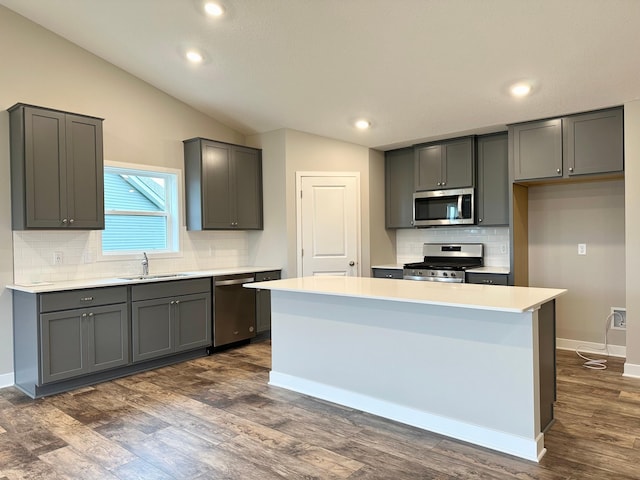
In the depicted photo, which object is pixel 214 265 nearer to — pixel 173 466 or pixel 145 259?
pixel 145 259

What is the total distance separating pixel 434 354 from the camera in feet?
9.36

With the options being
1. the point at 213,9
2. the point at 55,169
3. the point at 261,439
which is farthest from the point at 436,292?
the point at 55,169

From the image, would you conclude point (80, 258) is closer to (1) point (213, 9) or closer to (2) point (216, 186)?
(2) point (216, 186)

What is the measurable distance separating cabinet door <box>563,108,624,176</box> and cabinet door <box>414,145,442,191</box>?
55.2 inches

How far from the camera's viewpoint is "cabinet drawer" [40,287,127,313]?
3.49 m

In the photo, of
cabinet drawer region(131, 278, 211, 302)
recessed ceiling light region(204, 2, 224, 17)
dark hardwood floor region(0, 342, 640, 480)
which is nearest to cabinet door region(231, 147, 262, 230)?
cabinet drawer region(131, 278, 211, 302)

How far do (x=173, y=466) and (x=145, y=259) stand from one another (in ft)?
8.37

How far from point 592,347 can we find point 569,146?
81.9 inches

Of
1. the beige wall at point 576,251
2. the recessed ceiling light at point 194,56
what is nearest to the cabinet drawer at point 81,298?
the recessed ceiling light at point 194,56

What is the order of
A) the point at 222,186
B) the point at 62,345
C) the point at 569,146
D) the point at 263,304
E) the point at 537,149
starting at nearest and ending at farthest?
the point at 62,345, the point at 569,146, the point at 537,149, the point at 222,186, the point at 263,304

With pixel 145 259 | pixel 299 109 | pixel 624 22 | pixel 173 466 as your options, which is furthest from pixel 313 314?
pixel 624 22

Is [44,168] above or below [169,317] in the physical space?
above

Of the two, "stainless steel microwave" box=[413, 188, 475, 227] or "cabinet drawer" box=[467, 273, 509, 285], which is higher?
"stainless steel microwave" box=[413, 188, 475, 227]

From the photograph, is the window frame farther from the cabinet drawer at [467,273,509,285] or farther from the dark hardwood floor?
the cabinet drawer at [467,273,509,285]
